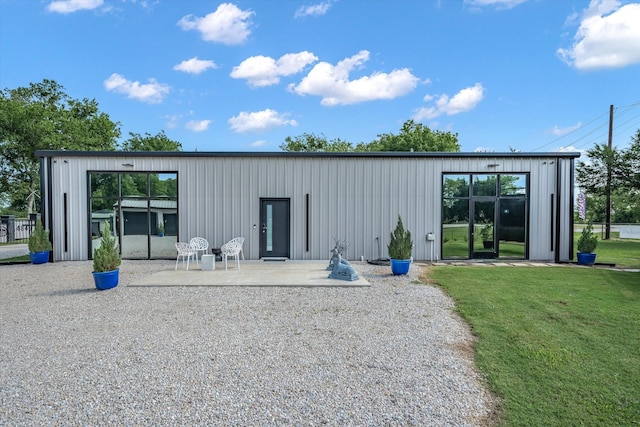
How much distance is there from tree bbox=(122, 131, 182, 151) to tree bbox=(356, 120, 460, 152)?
20.7 meters

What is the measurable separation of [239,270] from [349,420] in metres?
6.40

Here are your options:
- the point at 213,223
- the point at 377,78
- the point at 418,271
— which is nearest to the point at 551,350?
the point at 418,271

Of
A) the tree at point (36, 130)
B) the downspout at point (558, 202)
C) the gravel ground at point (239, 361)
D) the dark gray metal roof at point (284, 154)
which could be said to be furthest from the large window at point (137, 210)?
the tree at point (36, 130)

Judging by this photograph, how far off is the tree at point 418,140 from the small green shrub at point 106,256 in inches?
1001

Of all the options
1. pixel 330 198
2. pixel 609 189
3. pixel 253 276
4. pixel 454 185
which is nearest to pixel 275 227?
pixel 330 198

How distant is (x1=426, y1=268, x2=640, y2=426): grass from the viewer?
256cm

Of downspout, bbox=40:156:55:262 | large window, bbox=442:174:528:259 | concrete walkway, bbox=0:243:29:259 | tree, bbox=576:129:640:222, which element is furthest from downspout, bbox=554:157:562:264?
concrete walkway, bbox=0:243:29:259

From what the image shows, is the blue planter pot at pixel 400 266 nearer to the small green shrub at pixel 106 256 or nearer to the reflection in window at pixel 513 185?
the reflection in window at pixel 513 185

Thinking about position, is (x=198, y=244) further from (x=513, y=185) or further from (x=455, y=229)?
(x=513, y=185)

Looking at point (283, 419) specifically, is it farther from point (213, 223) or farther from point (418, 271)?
point (213, 223)

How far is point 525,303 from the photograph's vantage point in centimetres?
548

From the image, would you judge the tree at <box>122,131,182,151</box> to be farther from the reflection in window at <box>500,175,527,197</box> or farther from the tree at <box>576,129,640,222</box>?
the tree at <box>576,129,640,222</box>

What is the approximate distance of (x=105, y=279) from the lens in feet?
21.4

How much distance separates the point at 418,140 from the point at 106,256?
1041 inches
